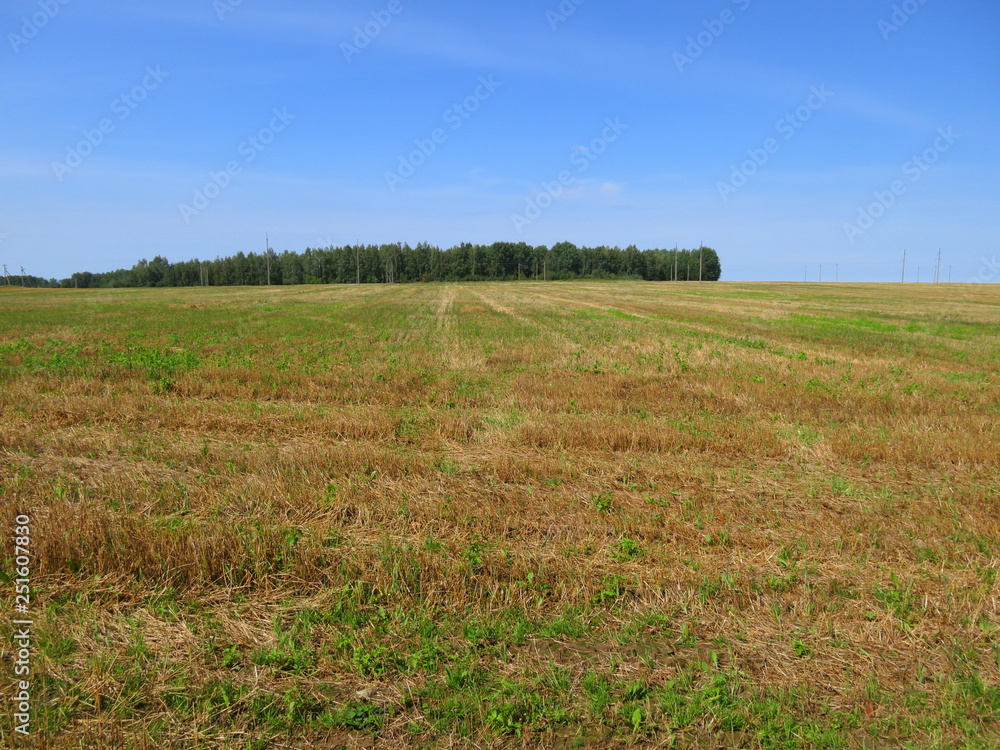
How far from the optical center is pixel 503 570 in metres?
5.18

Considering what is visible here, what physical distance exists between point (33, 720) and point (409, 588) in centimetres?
251

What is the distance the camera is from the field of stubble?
3.62 m

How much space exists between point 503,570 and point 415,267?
145 metres

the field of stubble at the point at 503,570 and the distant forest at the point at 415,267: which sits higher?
the distant forest at the point at 415,267

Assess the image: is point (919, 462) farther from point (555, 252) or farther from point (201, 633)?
point (555, 252)

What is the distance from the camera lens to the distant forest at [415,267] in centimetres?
13512

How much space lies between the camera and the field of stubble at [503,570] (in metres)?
3.62

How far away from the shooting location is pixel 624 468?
781 centimetres

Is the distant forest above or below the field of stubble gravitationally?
above

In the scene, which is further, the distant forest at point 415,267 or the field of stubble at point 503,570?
the distant forest at point 415,267

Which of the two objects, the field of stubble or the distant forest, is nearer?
the field of stubble

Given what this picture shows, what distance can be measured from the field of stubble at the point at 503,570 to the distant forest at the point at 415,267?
410 feet

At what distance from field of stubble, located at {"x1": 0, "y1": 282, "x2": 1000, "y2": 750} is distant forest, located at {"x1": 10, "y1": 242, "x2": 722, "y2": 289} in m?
125

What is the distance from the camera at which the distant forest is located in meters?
135
